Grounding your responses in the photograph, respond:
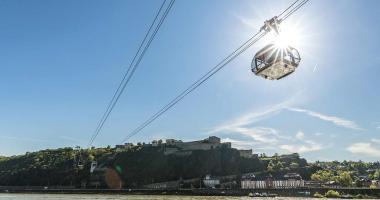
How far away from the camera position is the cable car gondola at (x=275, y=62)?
19.8 metres

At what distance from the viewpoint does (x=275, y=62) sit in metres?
19.8

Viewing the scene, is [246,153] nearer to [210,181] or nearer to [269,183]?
[269,183]

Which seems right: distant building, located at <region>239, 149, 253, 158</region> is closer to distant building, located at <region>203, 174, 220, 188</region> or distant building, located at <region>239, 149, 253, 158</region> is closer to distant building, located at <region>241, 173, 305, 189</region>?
distant building, located at <region>241, 173, 305, 189</region>

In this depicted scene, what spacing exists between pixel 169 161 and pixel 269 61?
17741 centimetres

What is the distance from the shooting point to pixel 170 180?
608ft

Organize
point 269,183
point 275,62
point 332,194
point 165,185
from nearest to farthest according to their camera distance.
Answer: point 275,62 → point 332,194 → point 269,183 → point 165,185

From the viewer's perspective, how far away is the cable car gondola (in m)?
19.8

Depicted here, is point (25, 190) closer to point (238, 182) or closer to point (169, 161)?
point (169, 161)

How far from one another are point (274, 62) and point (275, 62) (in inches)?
1.8

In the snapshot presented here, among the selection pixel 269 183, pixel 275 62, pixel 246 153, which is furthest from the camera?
pixel 246 153

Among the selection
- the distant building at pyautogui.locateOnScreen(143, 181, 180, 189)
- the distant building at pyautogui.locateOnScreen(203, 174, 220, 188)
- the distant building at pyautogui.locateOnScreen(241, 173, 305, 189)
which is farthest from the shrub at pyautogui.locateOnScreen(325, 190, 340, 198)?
the distant building at pyautogui.locateOnScreen(143, 181, 180, 189)

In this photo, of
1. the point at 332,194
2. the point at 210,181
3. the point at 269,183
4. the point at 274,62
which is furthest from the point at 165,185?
the point at 274,62

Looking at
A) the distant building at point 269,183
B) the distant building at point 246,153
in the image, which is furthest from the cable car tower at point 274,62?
the distant building at point 246,153

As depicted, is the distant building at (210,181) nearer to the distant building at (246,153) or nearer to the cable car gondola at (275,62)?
the distant building at (246,153)
